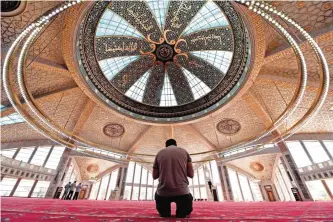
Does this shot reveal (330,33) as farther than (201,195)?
No

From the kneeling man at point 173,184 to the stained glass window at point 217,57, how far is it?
1439 cm

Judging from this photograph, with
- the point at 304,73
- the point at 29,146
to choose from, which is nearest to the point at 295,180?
the point at 304,73

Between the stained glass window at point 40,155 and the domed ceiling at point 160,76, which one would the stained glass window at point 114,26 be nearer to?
the domed ceiling at point 160,76

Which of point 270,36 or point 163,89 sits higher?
point 163,89

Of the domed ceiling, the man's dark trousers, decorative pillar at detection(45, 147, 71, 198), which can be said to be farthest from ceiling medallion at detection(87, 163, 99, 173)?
the man's dark trousers

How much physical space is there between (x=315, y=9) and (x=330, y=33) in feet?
5.11

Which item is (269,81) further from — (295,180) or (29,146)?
(29,146)

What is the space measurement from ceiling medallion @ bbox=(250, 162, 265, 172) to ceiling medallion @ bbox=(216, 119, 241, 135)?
Answer: 5.28 meters

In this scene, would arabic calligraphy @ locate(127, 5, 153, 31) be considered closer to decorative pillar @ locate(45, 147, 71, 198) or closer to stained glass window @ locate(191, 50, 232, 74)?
stained glass window @ locate(191, 50, 232, 74)

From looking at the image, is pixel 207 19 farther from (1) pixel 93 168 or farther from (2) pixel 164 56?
(1) pixel 93 168

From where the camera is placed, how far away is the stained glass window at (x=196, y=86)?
18141 millimetres

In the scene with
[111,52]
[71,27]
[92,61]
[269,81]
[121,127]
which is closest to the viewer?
[71,27]

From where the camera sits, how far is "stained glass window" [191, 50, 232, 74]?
51.0 ft

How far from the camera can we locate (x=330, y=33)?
873 cm
